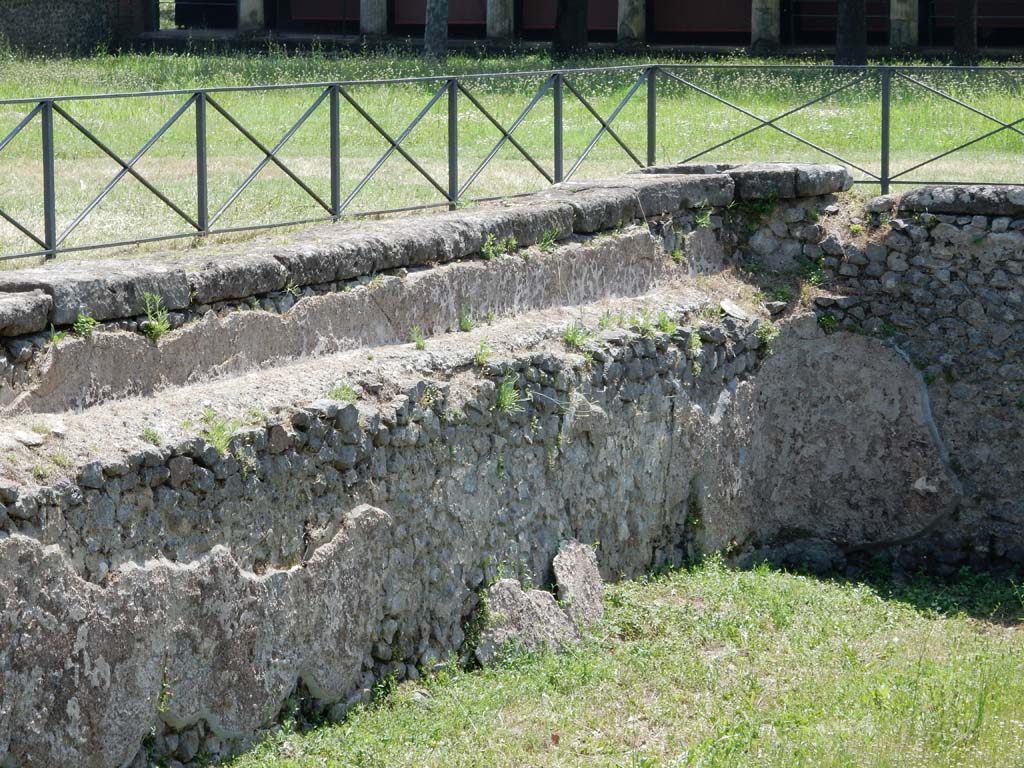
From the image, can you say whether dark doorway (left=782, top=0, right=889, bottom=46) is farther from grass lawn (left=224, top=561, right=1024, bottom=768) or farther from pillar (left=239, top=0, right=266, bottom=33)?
grass lawn (left=224, top=561, right=1024, bottom=768)

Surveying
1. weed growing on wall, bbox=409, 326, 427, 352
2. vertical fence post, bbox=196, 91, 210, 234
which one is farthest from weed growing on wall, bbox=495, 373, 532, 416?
vertical fence post, bbox=196, 91, 210, 234

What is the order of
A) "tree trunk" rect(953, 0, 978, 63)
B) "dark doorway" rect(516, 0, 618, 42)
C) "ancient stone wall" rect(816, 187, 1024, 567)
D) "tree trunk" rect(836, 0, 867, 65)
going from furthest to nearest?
"dark doorway" rect(516, 0, 618, 42), "tree trunk" rect(953, 0, 978, 63), "tree trunk" rect(836, 0, 867, 65), "ancient stone wall" rect(816, 187, 1024, 567)

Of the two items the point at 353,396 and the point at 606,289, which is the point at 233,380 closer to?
the point at 353,396

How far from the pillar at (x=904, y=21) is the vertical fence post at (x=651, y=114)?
12.8m

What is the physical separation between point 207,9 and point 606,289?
20.3 m

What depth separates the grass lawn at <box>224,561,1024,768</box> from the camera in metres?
6.71

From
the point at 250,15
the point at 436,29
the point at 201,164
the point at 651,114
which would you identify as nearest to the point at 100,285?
the point at 201,164

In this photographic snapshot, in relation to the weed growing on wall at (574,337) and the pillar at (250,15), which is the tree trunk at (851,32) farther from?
the weed growing on wall at (574,337)

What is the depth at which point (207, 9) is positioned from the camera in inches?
1111

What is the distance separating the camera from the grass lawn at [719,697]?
6.71 m

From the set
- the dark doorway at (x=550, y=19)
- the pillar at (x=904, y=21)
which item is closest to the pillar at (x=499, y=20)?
the dark doorway at (x=550, y=19)

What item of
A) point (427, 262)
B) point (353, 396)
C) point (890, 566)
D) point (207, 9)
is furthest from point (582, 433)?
point (207, 9)

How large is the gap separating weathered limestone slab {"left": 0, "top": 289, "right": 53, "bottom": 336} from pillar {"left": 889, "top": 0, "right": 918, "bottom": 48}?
62.5 ft

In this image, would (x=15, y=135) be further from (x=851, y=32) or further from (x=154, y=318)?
(x=851, y=32)
